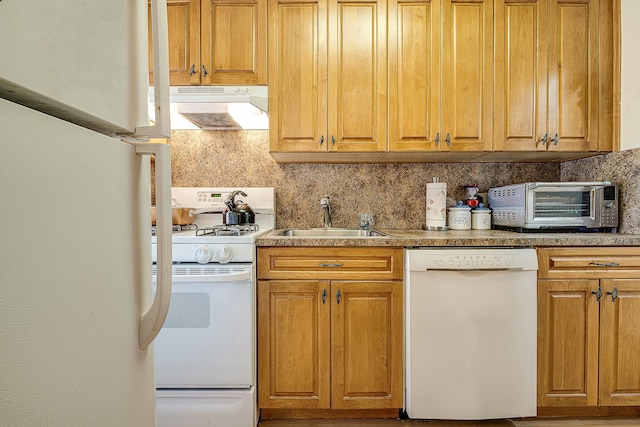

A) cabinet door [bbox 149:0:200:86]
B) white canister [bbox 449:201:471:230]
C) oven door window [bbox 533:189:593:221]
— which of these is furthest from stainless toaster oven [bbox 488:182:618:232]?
cabinet door [bbox 149:0:200:86]

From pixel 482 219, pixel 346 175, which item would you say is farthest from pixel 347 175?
pixel 482 219

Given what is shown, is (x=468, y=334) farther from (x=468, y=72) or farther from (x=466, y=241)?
(x=468, y=72)

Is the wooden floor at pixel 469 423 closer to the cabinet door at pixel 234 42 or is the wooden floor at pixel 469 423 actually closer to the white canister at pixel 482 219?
the white canister at pixel 482 219

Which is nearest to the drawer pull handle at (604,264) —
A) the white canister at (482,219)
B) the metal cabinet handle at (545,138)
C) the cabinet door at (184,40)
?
the white canister at (482,219)

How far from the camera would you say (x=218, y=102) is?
1.75 m

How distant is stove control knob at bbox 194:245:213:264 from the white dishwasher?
3.07 feet

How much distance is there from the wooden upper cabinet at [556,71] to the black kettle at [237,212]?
4.91ft

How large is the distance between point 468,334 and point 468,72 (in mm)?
1391

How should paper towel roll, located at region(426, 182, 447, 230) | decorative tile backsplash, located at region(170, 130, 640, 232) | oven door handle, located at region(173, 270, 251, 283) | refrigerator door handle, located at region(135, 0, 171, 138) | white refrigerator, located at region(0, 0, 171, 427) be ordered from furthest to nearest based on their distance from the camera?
decorative tile backsplash, located at region(170, 130, 640, 232) → paper towel roll, located at region(426, 182, 447, 230) → oven door handle, located at region(173, 270, 251, 283) → refrigerator door handle, located at region(135, 0, 171, 138) → white refrigerator, located at region(0, 0, 171, 427)

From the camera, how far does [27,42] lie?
39 centimetres

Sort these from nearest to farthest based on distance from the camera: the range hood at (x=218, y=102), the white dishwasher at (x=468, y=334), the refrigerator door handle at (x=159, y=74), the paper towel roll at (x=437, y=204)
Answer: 1. the refrigerator door handle at (x=159, y=74)
2. the white dishwasher at (x=468, y=334)
3. the range hood at (x=218, y=102)
4. the paper towel roll at (x=437, y=204)

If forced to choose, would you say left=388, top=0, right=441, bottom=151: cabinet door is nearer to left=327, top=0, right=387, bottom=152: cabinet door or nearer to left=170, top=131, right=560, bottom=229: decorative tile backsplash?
left=327, top=0, right=387, bottom=152: cabinet door

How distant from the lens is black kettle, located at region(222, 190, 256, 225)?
6.41 ft

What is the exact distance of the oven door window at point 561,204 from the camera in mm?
1836
